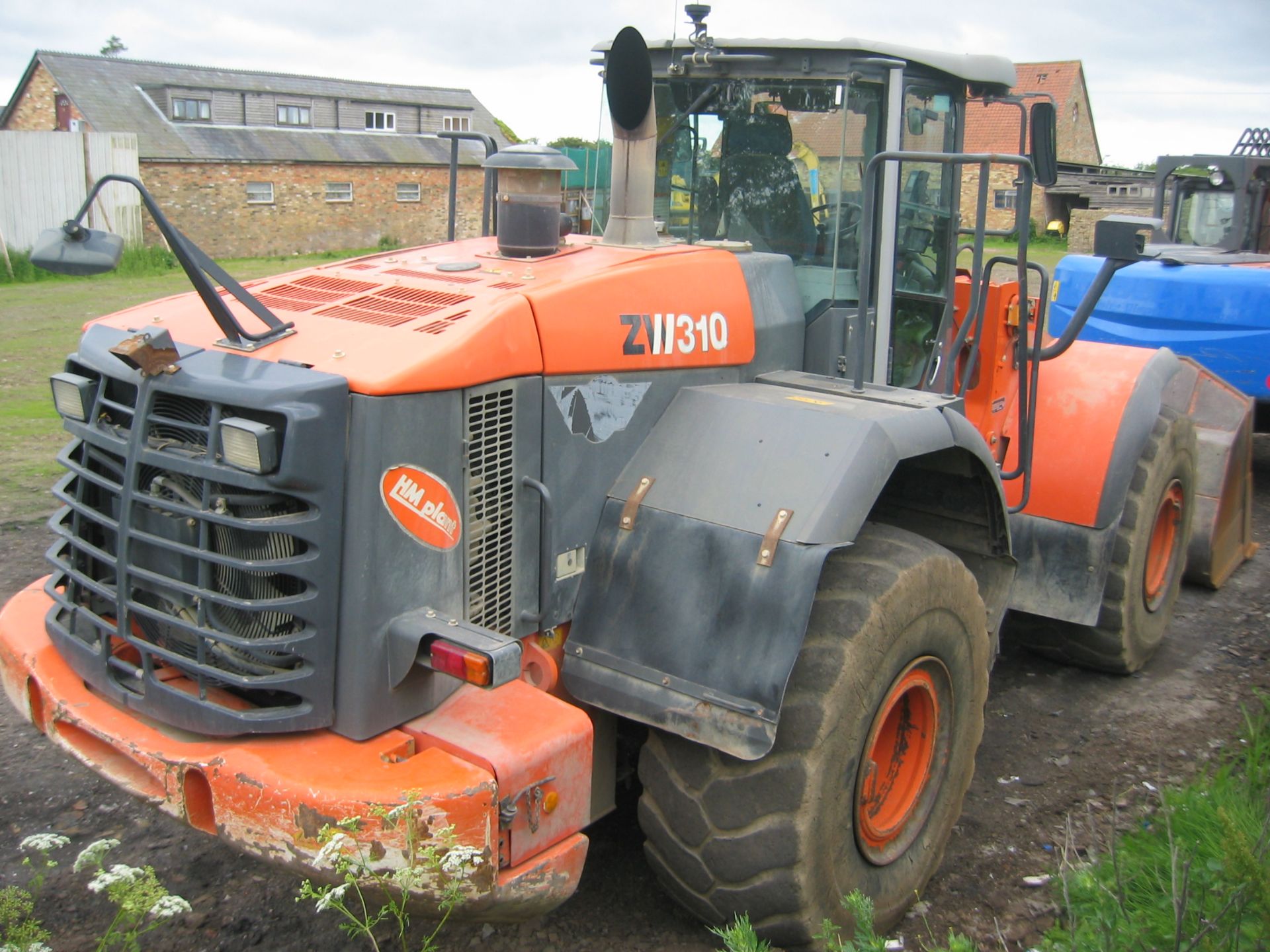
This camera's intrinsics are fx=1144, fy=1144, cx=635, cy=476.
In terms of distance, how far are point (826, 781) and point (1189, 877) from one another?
0.87 meters

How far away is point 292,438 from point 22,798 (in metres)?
2.19

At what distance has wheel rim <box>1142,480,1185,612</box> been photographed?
524 cm

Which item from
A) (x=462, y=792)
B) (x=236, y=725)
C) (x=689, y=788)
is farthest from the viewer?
(x=689, y=788)

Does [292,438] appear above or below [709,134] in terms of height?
below

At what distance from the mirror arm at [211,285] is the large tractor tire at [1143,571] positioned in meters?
3.52

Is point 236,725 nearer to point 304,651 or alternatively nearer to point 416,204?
point 304,651

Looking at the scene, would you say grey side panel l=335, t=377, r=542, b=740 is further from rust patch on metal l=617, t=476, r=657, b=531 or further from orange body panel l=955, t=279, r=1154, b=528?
orange body panel l=955, t=279, r=1154, b=528

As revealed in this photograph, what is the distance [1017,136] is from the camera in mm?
4422

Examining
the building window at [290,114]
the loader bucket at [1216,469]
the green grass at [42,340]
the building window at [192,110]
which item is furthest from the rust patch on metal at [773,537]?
the building window at [290,114]

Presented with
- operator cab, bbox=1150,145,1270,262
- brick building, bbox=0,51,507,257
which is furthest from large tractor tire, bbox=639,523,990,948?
brick building, bbox=0,51,507,257

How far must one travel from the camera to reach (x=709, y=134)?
4.01 metres

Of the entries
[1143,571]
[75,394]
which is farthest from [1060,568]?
[75,394]

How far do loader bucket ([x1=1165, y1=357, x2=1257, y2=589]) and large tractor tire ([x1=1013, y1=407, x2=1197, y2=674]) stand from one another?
0.31 m

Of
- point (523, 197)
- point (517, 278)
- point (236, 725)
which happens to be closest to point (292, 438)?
point (236, 725)
